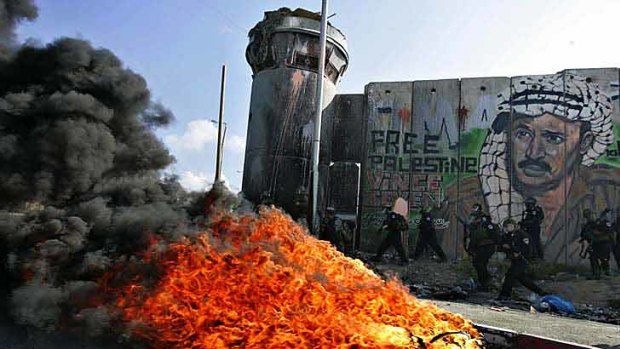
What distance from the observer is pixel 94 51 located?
8352 millimetres

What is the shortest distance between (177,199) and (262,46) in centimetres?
959

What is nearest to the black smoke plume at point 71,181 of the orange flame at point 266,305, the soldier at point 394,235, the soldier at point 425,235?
the orange flame at point 266,305

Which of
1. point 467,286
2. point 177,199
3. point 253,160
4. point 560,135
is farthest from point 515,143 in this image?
point 177,199

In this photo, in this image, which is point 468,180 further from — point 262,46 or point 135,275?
point 135,275

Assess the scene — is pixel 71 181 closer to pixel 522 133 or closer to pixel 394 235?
pixel 394 235

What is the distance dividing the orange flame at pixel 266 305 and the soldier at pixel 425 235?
25.4 ft

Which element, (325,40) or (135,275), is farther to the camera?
(325,40)

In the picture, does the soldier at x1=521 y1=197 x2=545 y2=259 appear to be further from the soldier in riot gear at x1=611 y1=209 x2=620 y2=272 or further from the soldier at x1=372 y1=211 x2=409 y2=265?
the soldier at x1=372 y1=211 x2=409 y2=265

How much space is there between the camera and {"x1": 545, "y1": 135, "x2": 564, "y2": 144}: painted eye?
1412 cm

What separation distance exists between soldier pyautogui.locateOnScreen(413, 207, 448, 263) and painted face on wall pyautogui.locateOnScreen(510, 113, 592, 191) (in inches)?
111

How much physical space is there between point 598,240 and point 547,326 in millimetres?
6148

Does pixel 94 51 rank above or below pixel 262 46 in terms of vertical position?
below

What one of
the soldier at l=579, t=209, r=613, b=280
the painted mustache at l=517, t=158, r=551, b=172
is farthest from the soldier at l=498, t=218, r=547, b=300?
the painted mustache at l=517, t=158, r=551, b=172

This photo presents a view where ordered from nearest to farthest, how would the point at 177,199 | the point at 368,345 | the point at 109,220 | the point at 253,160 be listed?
the point at 368,345 → the point at 109,220 → the point at 177,199 → the point at 253,160
